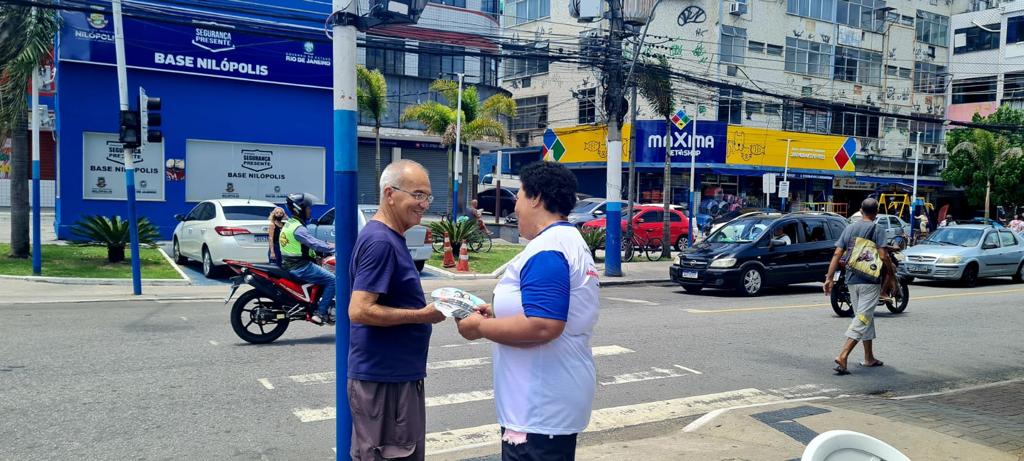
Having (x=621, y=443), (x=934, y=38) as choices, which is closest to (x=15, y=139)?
(x=621, y=443)

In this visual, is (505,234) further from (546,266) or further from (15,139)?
(546,266)

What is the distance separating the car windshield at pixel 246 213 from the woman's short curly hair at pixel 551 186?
13.4 m

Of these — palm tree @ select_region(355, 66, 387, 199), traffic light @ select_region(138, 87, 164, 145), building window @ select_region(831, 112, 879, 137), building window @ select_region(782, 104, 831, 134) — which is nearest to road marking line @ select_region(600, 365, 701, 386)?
traffic light @ select_region(138, 87, 164, 145)

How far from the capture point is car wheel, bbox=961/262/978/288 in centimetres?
1861

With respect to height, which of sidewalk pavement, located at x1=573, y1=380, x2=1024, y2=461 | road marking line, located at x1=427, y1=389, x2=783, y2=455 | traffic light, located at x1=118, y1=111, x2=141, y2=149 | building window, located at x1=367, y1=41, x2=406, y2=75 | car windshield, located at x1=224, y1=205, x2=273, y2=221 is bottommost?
road marking line, located at x1=427, y1=389, x2=783, y2=455

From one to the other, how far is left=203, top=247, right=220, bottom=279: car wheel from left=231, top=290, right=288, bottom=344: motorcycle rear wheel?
23.1 feet

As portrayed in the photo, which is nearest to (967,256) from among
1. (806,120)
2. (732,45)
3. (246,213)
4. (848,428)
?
(848,428)

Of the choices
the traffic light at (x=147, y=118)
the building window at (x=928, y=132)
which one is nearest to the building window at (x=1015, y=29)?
the building window at (x=928, y=132)

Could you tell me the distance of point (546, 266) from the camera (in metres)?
2.89

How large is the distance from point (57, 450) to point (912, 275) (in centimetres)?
1855

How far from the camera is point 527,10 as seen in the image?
4781 cm

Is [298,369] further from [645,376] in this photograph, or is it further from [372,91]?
[372,91]

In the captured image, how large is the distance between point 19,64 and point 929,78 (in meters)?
52.4

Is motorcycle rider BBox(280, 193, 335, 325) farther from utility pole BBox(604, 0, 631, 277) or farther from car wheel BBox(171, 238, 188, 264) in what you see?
utility pole BBox(604, 0, 631, 277)
